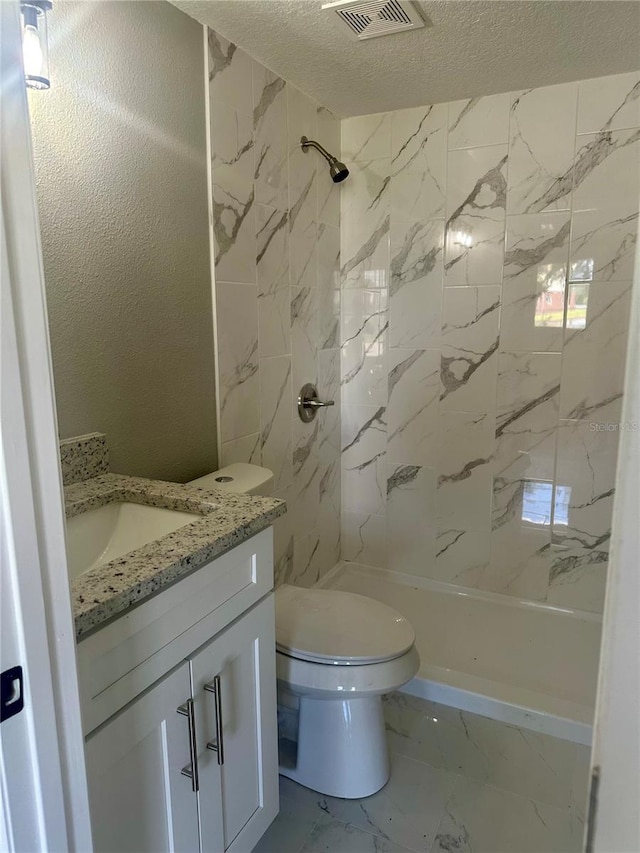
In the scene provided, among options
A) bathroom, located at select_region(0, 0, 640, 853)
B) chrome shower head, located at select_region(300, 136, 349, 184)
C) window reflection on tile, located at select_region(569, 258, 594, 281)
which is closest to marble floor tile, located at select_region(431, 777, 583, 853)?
bathroom, located at select_region(0, 0, 640, 853)

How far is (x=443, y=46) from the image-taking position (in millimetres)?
1847

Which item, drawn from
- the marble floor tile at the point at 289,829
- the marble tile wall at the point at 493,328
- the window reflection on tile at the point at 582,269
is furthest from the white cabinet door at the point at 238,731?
the window reflection on tile at the point at 582,269

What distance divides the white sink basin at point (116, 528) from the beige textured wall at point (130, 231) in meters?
0.20

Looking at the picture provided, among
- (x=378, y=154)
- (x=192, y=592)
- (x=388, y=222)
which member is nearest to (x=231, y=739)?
(x=192, y=592)

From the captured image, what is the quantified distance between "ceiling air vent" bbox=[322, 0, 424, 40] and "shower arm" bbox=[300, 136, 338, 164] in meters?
0.51

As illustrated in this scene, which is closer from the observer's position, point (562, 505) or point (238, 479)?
point (238, 479)

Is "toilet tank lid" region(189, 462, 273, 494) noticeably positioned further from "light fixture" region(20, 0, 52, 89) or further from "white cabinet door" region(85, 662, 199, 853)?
"light fixture" region(20, 0, 52, 89)

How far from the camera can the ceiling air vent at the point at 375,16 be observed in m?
1.57

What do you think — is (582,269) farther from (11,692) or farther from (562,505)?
(11,692)

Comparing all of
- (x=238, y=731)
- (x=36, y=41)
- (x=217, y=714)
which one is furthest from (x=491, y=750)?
(x=36, y=41)

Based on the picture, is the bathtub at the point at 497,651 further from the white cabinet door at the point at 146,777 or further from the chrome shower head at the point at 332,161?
the chrome shower head at the point at 332,161

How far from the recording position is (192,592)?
1069 mm

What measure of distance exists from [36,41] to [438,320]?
1757 millimetres

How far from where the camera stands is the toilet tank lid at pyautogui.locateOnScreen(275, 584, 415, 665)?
1563 millimetres
